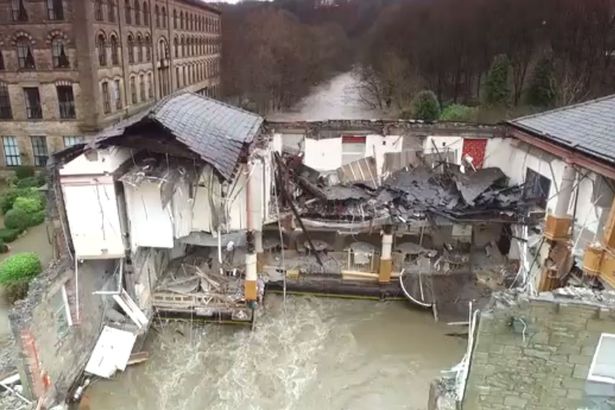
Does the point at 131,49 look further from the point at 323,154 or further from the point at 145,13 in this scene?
the point at 323,154

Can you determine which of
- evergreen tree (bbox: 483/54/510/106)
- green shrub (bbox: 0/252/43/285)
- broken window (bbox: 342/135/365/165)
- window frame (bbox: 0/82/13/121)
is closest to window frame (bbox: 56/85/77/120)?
window frame (bbox: 0/82/13/121)

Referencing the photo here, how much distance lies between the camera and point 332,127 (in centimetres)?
1884

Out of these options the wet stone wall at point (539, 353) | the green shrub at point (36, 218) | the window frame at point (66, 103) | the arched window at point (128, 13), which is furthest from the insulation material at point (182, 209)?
the arched window at point (128, 13)

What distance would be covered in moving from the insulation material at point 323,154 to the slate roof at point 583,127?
677cm

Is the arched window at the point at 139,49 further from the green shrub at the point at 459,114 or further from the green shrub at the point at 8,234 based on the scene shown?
the green shrub at the point at 459,114

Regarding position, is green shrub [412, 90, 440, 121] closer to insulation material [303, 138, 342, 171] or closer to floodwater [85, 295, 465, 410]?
insulation material [303, 138, 342, 171]

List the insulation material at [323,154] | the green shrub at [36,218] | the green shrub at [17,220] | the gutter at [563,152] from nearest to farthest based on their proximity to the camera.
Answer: the gutter at [563,152]
the insulation material at [323,154]
the green shrub at [17,220]
the green shrub at [36,218]

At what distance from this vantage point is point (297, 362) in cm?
1353

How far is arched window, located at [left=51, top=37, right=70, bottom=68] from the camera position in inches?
1049

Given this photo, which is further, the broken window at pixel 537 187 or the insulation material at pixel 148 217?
the broken window at pixel 537 187

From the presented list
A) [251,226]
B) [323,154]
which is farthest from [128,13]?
[251,226]

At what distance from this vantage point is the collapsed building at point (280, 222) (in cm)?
1166

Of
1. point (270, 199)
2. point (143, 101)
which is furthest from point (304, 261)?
point (143, 101)

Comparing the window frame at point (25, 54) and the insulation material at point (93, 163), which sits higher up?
the window frame at point (25, 54)
